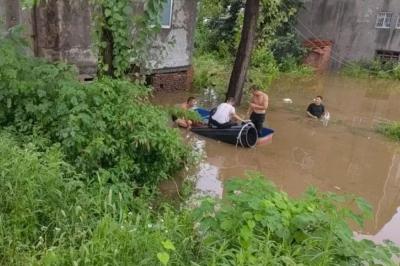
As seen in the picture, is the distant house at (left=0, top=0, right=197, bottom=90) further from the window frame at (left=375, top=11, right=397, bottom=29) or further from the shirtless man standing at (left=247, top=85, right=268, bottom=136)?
the window frame at (left=375, top=11, right=397, bottom=29)

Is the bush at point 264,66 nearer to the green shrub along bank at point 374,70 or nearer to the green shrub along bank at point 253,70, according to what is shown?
the green shrub along bank at point 253,70

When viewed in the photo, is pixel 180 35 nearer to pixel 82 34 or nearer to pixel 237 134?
pixel 82 34

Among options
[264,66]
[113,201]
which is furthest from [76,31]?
[264,66]

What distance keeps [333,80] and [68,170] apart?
17.0 meters

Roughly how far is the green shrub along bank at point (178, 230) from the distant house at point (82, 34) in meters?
3.10

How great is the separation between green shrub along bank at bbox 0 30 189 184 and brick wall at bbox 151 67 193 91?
725 cm

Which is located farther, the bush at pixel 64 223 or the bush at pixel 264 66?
the bush at pixel 264 66

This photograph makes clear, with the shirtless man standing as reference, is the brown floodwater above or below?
below

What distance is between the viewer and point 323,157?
913 centimetres

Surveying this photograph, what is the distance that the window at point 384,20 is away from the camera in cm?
2117

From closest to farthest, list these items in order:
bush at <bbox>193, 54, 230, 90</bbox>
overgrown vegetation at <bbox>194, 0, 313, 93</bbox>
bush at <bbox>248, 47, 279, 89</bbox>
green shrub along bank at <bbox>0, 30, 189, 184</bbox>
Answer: green shrub along bank at <bbox>0, 30, 189, 184</bbox> < bush at <bbox>193, 54, 230, 90</bbox> < bush at <bbox>248, 47, 279, 89</bbox> < overgrown vegetation at <bbox>194, 0, 313, 93</bbox>

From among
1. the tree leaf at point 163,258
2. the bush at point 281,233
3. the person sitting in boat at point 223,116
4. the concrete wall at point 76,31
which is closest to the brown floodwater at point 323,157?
the person sitting in boat at point 223,116

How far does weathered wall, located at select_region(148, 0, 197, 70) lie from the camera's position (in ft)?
40.0

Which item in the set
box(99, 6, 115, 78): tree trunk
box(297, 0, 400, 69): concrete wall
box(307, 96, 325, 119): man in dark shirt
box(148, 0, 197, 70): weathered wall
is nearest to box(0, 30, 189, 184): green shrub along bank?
box(99, 6, 115, 78): tree trunk
